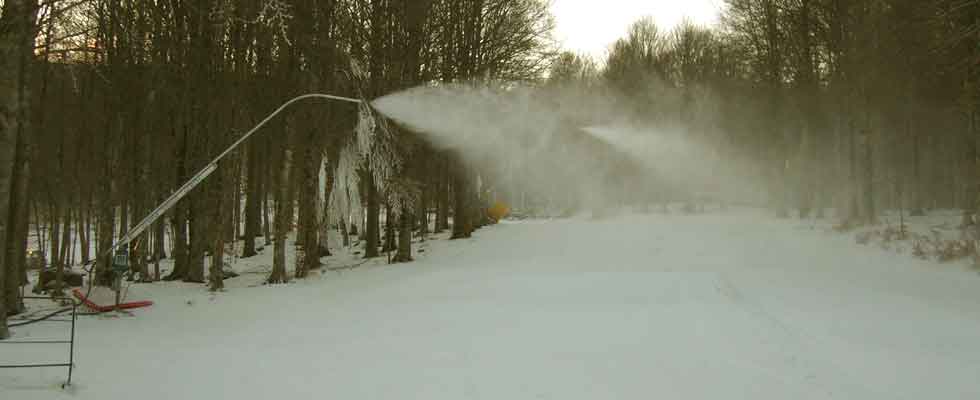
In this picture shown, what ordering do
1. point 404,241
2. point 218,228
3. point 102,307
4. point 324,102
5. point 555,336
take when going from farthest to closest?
1. point 404,241
2. point 324,102
3. point 218,228
4. point 102,307
5. point 555,336

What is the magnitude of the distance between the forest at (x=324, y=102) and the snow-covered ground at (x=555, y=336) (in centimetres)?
268

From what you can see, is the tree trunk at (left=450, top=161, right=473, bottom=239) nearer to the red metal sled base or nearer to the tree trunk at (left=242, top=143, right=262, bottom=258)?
the tree trunk at (left=242, top=143, right=262, bottom=258)

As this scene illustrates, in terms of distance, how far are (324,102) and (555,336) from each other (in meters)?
10.3

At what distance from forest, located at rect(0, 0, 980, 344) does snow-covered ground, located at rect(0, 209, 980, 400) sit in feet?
8.80

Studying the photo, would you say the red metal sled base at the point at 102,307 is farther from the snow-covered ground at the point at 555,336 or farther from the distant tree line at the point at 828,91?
the distant tree line at the point at 828,91

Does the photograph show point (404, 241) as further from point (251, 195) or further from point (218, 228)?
point (251, 195)

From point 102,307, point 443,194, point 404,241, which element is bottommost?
point 102,307

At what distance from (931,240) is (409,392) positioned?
16.9 meters

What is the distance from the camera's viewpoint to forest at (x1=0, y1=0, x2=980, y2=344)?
1474cm

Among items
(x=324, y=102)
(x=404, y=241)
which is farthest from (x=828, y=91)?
(x=324, y=102)

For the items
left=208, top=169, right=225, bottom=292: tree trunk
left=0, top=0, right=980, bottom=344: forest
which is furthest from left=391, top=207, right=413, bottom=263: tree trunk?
left=208, top=169, right=225, bottom=292: tree trunk

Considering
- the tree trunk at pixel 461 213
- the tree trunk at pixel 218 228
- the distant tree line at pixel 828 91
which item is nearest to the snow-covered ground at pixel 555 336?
the tree trunk at pixel 218 228

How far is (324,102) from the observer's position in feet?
54.5

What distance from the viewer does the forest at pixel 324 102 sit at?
48.4ft
